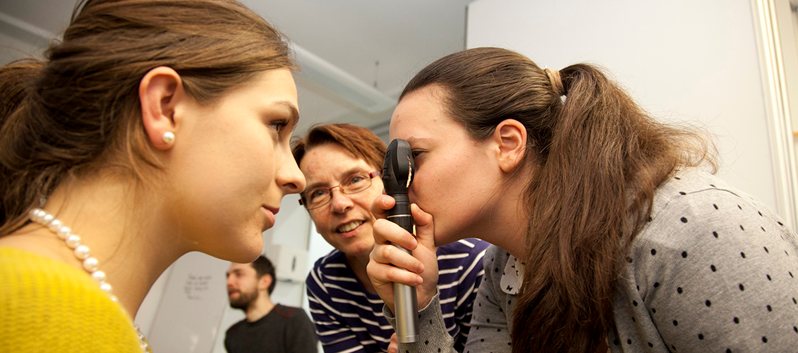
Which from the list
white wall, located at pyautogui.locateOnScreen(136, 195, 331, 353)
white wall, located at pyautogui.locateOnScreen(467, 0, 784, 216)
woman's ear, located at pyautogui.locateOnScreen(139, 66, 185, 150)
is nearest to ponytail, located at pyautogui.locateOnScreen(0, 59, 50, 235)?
woman's ear, located at pyautogui.locateOnScreen(139, 66, 185, 150)

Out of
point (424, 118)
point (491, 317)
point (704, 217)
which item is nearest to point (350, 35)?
point (424, 118)

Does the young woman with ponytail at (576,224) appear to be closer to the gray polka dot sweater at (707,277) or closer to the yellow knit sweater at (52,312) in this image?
the gray polka dot sweater at (707,277)

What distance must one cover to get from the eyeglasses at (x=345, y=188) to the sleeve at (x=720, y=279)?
0.94 metres

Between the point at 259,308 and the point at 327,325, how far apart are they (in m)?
1.85

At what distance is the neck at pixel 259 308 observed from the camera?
3281mm

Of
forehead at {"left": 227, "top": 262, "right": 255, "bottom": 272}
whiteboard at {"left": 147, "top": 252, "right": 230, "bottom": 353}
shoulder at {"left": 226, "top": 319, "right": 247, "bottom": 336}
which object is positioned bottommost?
whiteboard at {"left": 147, "top": 252, "right": 230, "bottom": 353}

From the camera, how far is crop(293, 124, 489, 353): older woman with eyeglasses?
1544 mm

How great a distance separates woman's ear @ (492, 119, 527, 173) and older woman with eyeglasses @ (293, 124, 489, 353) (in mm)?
520

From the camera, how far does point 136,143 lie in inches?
28.3

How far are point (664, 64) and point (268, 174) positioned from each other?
151 cm

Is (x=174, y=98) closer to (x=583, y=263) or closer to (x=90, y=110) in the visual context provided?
(x=90, y=110)

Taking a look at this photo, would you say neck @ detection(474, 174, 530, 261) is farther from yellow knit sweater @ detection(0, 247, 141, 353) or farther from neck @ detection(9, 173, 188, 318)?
yellow knit sweater @ detection(0, 247, 141, 353)

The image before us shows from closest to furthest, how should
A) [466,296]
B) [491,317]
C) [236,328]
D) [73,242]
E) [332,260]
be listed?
[73,242] < [491,317] < [466,296] < [332,260] < [236,328]

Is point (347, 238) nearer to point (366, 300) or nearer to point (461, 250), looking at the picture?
point (366, 300)
